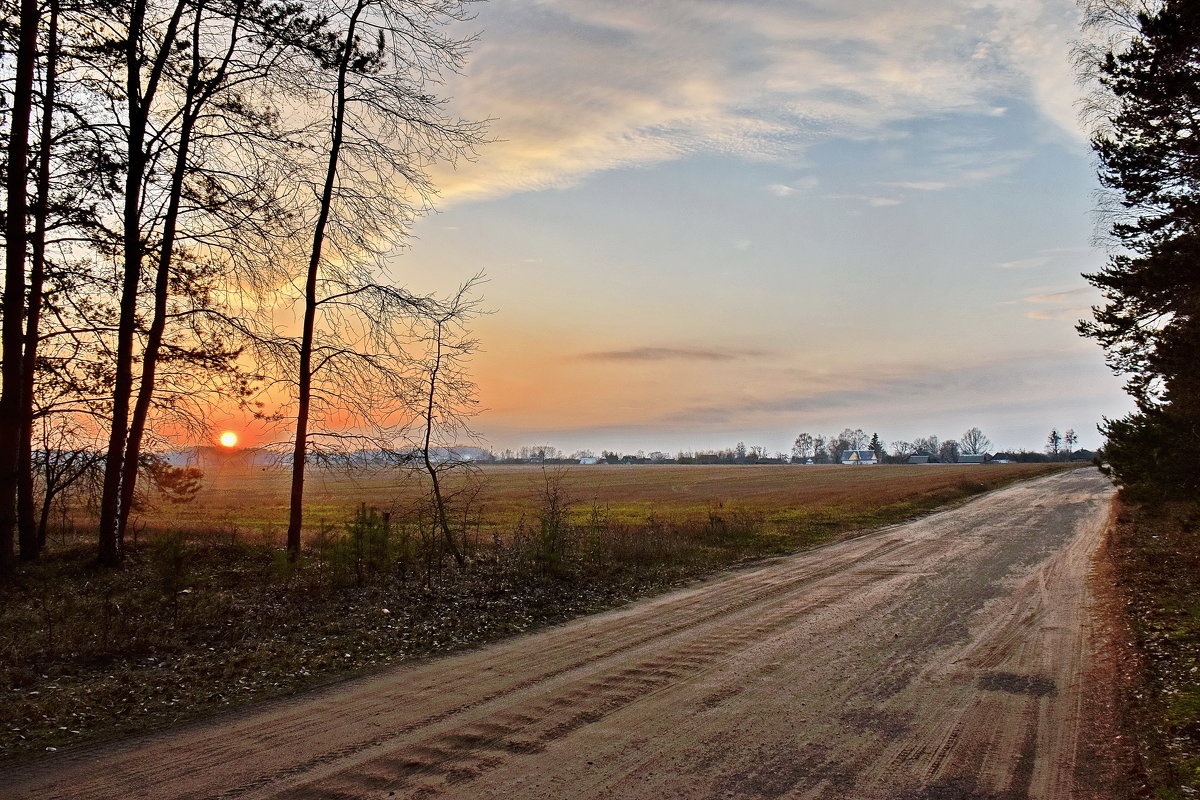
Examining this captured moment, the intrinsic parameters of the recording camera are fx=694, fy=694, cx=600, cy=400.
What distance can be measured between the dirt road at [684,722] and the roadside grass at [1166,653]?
493mm

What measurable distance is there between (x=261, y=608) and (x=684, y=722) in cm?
705

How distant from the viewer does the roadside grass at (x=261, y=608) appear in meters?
6.59

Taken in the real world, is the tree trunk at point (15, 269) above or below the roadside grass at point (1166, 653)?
above

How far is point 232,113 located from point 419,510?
336 inches

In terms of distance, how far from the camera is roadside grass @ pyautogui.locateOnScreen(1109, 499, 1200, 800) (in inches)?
194

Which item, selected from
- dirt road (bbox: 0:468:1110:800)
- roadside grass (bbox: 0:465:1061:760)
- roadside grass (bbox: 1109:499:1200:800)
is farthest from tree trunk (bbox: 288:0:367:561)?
roadside grass (bbox: 1109:499:1200:800)

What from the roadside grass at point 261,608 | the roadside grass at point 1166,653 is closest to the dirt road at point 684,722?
the roadside grass at point 1166,653

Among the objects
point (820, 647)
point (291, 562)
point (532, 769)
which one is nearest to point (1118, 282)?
point (820, 647)

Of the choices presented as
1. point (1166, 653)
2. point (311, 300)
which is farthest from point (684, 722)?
point (311, 300)

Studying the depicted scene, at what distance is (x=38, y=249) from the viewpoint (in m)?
11.5

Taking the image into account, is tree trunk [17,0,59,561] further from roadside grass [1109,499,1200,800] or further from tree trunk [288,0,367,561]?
roadside grass [1109,499,1200,800]

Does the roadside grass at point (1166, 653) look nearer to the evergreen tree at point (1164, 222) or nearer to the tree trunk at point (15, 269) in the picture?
the evergreen tree at point (1164, 222)

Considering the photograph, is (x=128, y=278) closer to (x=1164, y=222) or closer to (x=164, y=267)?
(x=164, y=267)

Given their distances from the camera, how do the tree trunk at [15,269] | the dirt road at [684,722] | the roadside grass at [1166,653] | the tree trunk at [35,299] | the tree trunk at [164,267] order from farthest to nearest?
1. the tree trunk at [164,267]
2. the tree trunk at [35,299]
3. the tree trunk at [15,269]
4. the roadside grass at [1166,653]
5. the dirt road at [684,722]
